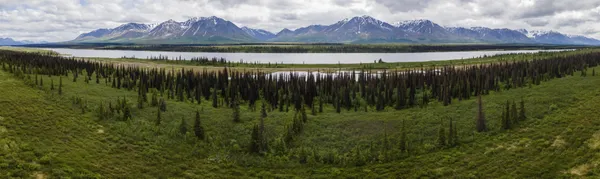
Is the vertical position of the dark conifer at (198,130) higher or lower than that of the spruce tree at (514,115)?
lower

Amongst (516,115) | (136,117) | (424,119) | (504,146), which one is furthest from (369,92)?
(136,117)

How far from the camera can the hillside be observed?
33.7 metres

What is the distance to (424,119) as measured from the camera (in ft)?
178

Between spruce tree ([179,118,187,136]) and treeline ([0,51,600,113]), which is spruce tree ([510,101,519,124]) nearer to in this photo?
treeline ([0,51,600,113])

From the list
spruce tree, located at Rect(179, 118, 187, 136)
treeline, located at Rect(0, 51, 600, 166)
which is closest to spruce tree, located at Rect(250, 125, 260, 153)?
treeline, located at Rect(0, 51, 600, 166)

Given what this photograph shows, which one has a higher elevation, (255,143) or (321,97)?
(321,97)

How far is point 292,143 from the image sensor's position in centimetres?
4766

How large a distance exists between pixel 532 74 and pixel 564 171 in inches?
2507

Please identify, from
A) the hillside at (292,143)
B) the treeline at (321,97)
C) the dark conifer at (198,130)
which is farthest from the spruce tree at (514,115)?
the dark conifer at (198,130)

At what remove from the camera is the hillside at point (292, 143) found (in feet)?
110

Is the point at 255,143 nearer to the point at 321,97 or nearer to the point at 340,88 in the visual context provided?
the point at 321,97

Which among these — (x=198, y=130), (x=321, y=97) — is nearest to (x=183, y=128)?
(x=198, y=130)

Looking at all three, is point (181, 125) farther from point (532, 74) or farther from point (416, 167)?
point (532, 74)

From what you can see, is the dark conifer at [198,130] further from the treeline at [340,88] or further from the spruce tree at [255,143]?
the treeline at [340,88]
